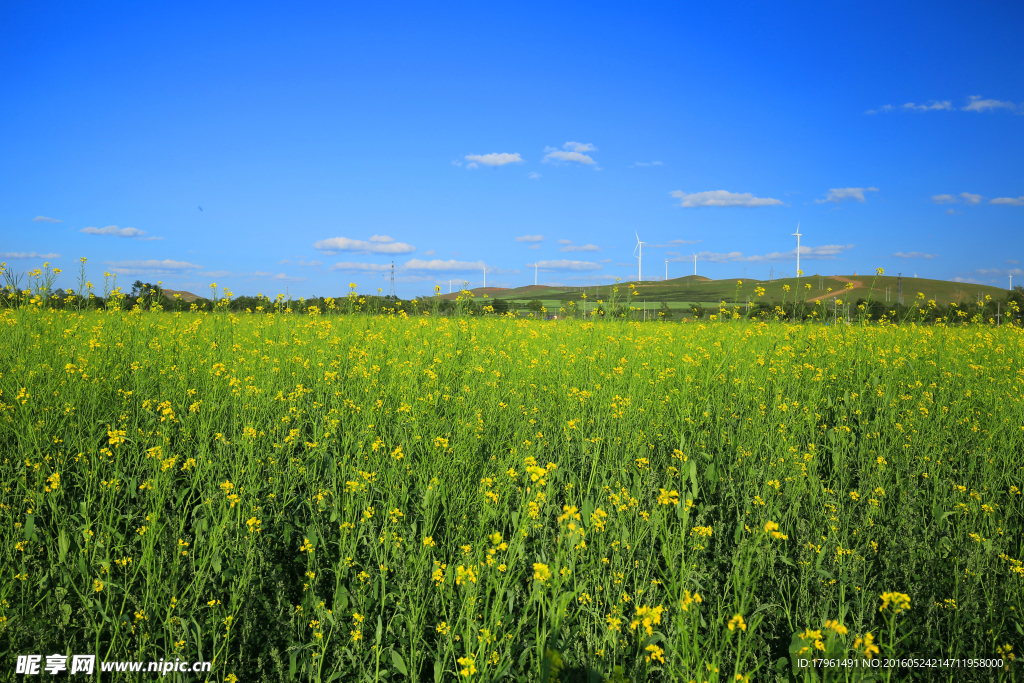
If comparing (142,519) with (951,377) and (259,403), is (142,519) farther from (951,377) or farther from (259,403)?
(951,377)

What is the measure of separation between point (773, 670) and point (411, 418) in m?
2.40

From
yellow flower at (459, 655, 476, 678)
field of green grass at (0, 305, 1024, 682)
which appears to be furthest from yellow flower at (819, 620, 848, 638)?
yellow flower at (459, 655, 476, 678)

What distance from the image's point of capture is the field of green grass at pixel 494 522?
176cm

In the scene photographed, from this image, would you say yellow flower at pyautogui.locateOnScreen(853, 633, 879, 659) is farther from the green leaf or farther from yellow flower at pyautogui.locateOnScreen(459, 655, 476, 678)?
the green leaf

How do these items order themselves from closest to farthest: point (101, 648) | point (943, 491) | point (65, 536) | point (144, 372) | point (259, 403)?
point (101, 648) < point (65, 536) < point (943, 491) < point (259, 403) < point (144, 372)

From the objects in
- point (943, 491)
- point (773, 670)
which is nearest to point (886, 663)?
point (773, 670)

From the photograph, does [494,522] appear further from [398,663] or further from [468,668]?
[468,668]

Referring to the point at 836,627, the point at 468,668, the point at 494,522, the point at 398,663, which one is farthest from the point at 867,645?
the point at 494,522

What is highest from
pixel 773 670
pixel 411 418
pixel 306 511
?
pixel 411 418

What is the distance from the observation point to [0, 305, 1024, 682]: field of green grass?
1756 mm

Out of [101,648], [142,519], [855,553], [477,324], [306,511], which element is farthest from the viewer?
[477,324]

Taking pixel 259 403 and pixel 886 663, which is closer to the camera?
pixel 886 663

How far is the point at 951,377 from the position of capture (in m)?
5.22

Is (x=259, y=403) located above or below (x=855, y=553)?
above
